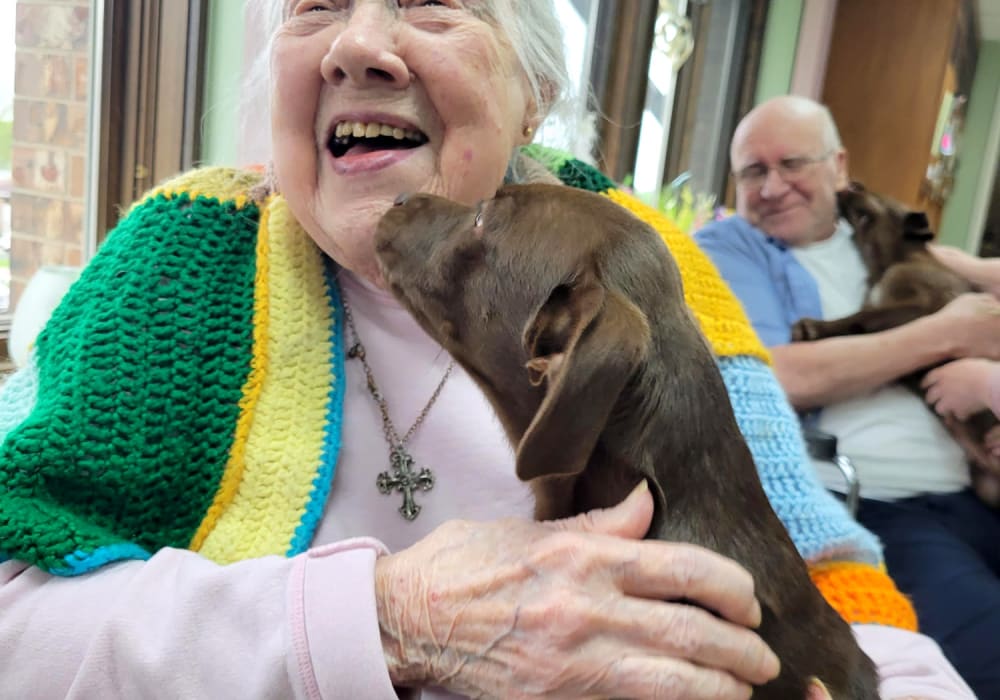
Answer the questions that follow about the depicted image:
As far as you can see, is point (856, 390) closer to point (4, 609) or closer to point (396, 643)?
point (396, 643)

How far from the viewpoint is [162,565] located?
0.78 m

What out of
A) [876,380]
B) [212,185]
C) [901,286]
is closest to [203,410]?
[212,185]

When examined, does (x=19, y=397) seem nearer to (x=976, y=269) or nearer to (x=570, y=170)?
(x=570, y=170)

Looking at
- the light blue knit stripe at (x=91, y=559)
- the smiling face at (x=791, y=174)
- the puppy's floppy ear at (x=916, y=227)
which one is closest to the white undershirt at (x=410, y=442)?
the light blue knit stripe at (x=91, y=559)

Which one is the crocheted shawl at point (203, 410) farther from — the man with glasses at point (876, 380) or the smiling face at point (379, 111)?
the man with glasses at point (876, 380)

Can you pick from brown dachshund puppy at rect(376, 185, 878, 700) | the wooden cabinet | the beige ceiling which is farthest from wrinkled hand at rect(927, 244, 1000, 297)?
the beige ceiling

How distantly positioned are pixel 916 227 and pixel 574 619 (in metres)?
1.86

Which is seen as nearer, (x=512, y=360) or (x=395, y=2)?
(x=512, y=360)

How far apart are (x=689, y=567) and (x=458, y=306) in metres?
0.35

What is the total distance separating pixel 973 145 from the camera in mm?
6434

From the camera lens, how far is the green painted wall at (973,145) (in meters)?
6.40

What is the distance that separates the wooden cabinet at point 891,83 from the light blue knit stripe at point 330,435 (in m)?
4.11

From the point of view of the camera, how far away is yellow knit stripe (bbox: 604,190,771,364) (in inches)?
44.3

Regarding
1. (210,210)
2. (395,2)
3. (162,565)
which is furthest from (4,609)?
(395,2)
